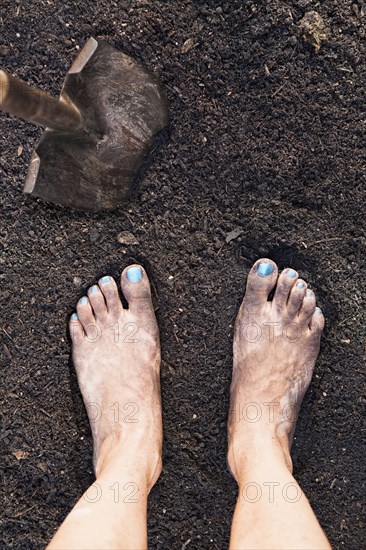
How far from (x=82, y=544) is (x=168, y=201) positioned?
0.79m

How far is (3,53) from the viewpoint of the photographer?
131 cm

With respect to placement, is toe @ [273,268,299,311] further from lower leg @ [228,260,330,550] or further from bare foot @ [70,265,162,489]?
bare foot @ [70,265,162,489]

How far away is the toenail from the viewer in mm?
1365

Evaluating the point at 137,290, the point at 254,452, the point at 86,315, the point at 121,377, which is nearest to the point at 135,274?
the point at 137,290

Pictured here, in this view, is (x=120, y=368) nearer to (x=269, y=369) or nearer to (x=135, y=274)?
(x=135, y=274)

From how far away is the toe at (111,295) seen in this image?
1406mm

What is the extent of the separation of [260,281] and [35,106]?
71 cm

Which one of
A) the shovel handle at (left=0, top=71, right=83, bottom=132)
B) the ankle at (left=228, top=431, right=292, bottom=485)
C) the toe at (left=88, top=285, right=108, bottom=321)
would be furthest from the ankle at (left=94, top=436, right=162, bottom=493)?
the shovel handle at (left=0, top=71, right=83, bottom=132)

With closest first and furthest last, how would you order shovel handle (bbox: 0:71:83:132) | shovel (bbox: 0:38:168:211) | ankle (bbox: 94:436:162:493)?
shovel handle (bbox: 0:71:83:132)
shovel (bbox: 0:38:168:211)
ankle (bbox: 94:436:162:493)

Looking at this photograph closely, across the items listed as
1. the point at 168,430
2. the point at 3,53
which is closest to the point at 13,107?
the point at 3,53

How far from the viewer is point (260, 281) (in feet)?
4.52

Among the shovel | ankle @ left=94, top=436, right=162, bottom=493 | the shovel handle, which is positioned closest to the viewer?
the shovel handle

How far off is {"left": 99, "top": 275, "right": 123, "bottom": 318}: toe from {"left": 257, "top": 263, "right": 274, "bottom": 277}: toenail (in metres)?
0.37

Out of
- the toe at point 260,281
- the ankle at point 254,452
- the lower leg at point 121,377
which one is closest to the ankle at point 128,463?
the lower leg at point 121,377
